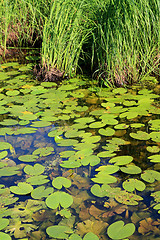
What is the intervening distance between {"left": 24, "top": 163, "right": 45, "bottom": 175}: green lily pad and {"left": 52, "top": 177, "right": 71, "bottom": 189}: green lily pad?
0.15 m

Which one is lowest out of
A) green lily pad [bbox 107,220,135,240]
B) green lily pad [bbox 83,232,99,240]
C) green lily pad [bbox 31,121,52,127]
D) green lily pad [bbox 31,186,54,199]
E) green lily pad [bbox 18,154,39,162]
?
green lily pad [bbox 83,232,99,240]

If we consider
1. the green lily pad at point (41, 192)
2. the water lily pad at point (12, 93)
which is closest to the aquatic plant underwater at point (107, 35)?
the water lily pad at point (12, 93)

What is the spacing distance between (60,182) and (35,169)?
0.24m

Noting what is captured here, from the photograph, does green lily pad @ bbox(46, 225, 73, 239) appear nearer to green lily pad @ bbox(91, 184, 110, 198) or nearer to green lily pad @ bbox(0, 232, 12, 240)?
green lily pad @ bbox(0, 232, 12, 240)

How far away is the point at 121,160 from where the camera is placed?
7.32ft

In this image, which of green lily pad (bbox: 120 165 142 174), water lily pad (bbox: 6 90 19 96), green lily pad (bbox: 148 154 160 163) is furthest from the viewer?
water lily pad (bbox: 6 90 19 96)

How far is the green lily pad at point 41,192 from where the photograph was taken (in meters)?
1.91

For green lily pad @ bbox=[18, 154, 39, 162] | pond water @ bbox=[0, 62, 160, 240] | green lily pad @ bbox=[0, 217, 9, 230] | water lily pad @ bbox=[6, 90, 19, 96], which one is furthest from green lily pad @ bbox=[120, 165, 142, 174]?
water lily pad @ bbox=[6, 90, 19, 96]

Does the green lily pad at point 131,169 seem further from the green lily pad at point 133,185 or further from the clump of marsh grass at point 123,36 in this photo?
the clump of marsh grass at point 123,36

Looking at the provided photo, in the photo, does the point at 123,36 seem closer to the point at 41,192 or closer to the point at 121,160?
the point at 121,160

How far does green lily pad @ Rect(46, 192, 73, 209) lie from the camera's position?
1.84 meters

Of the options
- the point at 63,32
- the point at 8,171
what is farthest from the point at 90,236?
the point at 63,32

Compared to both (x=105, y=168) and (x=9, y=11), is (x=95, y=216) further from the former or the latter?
(x=9, y=11)

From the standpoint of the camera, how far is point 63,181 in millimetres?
2039
